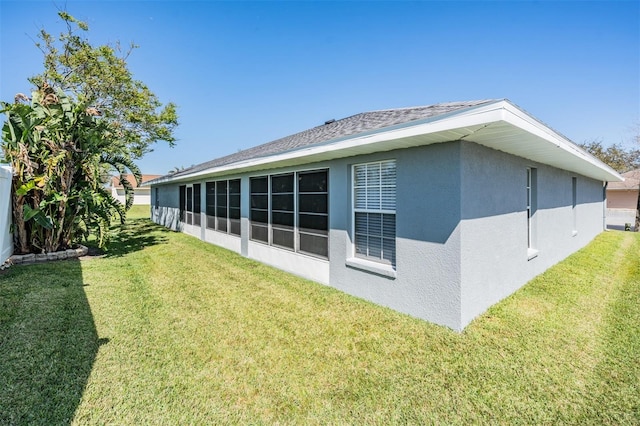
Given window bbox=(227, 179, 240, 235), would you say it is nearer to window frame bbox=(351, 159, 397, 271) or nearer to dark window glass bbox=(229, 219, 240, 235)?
dark window glass bbox=(229, 219, 240, 235)

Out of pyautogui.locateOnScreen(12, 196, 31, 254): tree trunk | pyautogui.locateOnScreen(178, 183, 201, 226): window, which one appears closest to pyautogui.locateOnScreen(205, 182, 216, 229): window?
pyautogui.locateOnScreen(178, 183, 201, 226): window

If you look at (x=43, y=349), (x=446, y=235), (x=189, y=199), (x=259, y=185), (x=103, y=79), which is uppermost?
(x=103, y=79)

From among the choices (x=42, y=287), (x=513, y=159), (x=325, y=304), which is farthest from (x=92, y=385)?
(x=513, y=159)

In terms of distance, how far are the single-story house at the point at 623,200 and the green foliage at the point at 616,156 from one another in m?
9.85

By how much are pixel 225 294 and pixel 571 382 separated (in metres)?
5.29

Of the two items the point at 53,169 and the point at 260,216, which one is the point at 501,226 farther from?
the point at 53,169

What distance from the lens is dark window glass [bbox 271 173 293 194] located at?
7297 mm

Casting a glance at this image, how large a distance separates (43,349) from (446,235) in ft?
17.8

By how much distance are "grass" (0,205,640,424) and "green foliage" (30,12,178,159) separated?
8.32 meters

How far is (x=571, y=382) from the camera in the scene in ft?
9.84

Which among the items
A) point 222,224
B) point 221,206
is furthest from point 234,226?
point 221,206

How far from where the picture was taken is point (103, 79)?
1315 cm

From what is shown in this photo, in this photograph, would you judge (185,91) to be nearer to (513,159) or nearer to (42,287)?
(42,287)

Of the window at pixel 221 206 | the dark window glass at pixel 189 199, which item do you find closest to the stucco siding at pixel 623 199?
the window at pixel 221 206
